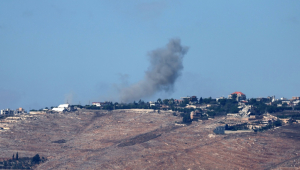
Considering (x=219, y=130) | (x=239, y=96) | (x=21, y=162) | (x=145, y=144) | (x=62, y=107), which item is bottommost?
(x=21, y=162)

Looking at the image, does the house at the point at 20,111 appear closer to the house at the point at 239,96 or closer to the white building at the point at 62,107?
the white building at the point at 62,107

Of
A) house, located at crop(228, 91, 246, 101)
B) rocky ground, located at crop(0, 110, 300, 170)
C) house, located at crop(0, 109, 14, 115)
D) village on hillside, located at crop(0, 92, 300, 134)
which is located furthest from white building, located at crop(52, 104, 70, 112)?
house, located at crop(228, 91, 246, 101)

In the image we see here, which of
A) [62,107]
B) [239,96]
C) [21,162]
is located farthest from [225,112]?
[21,162]

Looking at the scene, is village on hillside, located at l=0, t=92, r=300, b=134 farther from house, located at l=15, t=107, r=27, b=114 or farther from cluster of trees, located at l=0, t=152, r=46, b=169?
cluster of trees, located at l=0, t=152, r=46, b=169

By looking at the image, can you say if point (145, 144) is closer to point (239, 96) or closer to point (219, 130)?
point (219, 130)

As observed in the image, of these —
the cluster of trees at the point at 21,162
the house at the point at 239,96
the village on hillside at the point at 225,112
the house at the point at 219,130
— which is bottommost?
→ the cluster of trees at the point at 21,162

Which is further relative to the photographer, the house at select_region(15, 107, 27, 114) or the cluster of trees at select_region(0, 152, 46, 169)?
the house at select_region(15, 107, 27, 114)

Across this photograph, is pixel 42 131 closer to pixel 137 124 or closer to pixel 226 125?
pixel 137 124

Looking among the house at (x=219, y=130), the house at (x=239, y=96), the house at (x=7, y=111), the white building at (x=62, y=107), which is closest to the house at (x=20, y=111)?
the house at (x=7, y=111)
